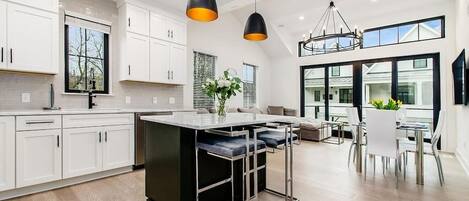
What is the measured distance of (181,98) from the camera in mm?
4926

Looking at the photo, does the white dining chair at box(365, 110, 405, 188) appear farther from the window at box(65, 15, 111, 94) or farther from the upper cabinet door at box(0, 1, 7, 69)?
the upper cabinet door at box(0, 1, 7, 69)

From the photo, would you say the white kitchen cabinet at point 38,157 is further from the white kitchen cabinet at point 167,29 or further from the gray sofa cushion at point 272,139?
the gray sofa cushion at point 272,139

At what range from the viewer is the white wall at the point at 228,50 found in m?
5.26

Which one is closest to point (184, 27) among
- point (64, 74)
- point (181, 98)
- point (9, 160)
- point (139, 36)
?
point (139, 36)

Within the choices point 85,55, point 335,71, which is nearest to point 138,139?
point 85,55

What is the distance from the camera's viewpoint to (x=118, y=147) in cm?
334

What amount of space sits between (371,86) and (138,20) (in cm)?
597

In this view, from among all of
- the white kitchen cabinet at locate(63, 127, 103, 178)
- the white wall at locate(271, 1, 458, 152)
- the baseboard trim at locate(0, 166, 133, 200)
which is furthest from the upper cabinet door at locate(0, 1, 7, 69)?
the white wall at locate(271, 1, 458, 152)

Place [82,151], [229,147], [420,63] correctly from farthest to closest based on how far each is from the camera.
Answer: [420,63]
[82,151]
[229,147]

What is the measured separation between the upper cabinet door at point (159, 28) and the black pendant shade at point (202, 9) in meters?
1.66

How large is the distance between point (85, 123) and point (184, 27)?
2521 millimetres

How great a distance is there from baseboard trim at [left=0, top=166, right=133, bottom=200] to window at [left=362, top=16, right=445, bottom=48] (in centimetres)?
658

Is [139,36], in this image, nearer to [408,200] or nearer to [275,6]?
[275,6]

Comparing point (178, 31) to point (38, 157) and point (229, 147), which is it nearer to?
point (38, 157)
